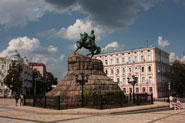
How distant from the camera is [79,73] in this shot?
75.1 feet

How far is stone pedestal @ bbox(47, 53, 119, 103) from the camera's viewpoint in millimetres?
21297

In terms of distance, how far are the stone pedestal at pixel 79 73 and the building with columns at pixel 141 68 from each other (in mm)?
36329

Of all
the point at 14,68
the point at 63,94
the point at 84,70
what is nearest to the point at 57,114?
the point at 63,94

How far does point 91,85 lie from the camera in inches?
847

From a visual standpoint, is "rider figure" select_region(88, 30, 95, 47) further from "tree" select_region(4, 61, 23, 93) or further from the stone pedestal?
"tree" select_region(4, 61, 23, 93)

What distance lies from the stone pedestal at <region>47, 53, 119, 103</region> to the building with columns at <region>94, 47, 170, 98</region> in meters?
36.3

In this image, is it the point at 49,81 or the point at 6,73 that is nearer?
the point at 6,73

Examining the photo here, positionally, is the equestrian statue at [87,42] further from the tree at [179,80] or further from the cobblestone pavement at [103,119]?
the tree at [179,80]

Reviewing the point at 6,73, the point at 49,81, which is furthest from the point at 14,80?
the point at 49,81

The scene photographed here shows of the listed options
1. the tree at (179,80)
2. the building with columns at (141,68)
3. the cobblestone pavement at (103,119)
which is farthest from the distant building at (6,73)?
the cobblestone pavement at (103,119)

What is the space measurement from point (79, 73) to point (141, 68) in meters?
39.7

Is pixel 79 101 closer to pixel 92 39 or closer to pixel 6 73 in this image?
pixel 92 39

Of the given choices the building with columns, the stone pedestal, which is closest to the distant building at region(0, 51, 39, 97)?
the building with columns

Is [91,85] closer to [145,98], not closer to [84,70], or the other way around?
[84,70]
